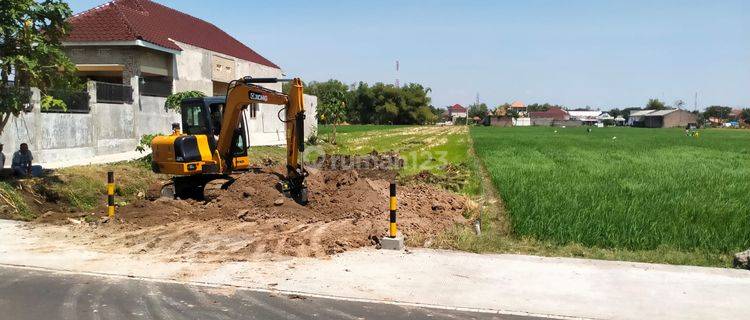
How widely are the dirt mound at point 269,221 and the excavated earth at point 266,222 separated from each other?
2 cm

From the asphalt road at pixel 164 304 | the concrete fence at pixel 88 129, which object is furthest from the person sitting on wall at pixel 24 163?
the asphalt road at pixel 164 304

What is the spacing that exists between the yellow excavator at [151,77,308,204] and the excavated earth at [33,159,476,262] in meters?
0.43

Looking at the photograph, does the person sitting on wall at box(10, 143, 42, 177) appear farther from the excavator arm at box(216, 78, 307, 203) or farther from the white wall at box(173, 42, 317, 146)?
the white wall at box(173, 42, 317, 146)

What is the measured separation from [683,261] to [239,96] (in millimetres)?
8524

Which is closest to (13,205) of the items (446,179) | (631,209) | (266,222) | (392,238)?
(266,222)

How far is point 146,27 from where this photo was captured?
2725cm

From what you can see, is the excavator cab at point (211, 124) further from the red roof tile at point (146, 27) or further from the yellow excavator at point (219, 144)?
the red roof tile at point (146, 27)

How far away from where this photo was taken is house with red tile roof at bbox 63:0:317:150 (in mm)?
23781

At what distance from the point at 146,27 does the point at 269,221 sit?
19651 millimetres

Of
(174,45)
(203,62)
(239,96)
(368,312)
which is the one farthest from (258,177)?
(203,62)

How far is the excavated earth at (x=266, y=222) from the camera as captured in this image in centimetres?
933

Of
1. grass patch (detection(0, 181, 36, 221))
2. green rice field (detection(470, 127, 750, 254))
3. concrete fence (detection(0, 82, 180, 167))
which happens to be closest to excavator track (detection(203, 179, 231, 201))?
grass patch (detection(0, 181, 36, 221))

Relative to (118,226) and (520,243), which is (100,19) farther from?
(520,243)

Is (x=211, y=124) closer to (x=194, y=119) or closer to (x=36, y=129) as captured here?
(x=194, y=119)
